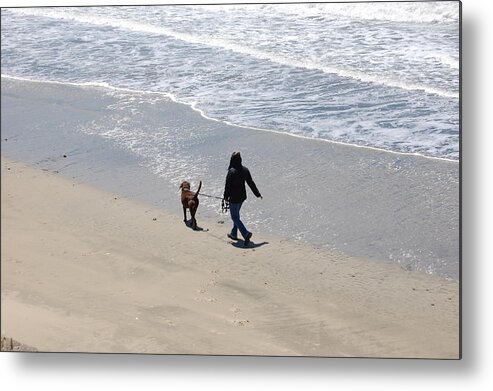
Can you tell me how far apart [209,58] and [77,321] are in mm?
2398

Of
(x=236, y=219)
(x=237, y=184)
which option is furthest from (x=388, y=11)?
(x=236, y=219)

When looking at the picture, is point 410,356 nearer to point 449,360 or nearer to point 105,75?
point 449,360

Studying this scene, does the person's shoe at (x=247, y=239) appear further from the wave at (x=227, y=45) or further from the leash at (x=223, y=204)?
the wave at (x=227, y=45)

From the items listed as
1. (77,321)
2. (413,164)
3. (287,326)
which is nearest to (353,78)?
(413,164)

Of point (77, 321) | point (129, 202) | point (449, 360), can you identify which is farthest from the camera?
point (129, 202)

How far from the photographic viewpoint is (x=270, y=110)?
6809 mm

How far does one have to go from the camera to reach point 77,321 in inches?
225

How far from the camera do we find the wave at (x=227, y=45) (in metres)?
6.24

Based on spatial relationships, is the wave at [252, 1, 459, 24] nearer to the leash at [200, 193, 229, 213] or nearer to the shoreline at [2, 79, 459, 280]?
the shoreline at [2, 79, 459, 280]

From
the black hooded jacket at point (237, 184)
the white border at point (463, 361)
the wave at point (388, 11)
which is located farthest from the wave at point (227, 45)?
the black hooded jacket at point (237, 184)

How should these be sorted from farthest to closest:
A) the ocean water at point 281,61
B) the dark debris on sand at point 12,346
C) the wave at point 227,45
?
the wave at point 227,45 → the ocean water at point 281,61 → the dark debris on sand at point 12,346

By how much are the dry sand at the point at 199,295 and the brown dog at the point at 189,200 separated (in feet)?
0.43

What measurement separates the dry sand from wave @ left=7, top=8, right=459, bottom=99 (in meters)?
1.34

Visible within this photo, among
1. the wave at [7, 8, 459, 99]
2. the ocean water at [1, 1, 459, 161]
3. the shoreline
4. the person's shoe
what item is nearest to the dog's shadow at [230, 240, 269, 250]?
the person's shoe
